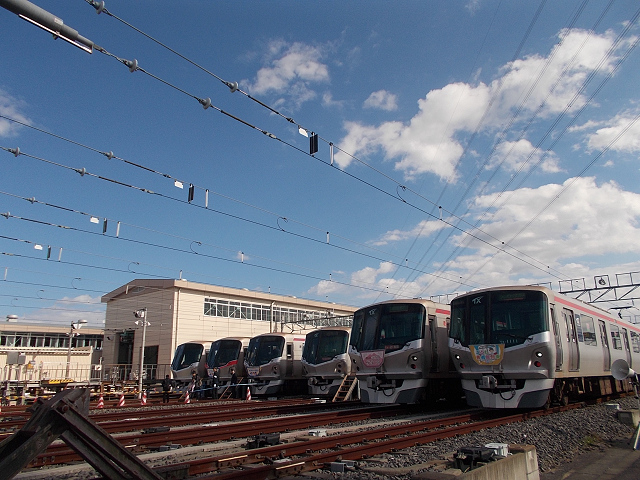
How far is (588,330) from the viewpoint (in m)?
14.3

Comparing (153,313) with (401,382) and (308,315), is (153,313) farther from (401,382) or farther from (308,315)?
(401,382)

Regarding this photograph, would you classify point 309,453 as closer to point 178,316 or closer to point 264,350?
point 264,350

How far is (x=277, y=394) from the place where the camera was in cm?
2181

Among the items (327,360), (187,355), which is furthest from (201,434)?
(187,355)

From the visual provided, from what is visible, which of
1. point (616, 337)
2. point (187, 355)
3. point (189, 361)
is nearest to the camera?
point (616, 337)

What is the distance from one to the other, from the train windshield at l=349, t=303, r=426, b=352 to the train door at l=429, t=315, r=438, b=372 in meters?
0.56

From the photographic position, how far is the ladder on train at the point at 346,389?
17984 millimetres

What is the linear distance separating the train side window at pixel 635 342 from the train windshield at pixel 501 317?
11.3 meters

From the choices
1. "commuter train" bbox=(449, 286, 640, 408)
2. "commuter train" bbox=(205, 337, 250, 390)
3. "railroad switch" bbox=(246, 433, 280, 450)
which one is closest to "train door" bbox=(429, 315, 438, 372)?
"commuter train" bbox=(449, 286, 640, 408)

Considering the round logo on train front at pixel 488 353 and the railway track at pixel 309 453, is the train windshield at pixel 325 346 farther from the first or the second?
the railway track at pixel 309 453

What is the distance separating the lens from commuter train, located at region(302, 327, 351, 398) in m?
18.8

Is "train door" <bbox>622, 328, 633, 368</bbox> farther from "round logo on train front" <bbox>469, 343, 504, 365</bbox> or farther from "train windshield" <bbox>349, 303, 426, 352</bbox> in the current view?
"train windshield" <bbox>349, 303, 426, 352</bbox>

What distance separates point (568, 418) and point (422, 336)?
390 cm

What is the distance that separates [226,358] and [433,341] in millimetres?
13020
